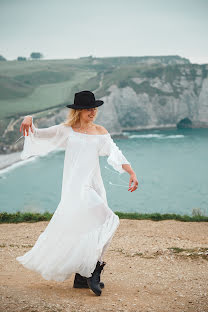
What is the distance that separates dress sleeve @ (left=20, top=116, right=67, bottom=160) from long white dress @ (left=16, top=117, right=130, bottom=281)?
135 mm

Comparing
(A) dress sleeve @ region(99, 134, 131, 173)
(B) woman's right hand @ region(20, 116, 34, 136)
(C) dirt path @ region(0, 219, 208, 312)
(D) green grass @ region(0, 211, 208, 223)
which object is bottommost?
(D) green grass @ region(0, 211, 208, 223)

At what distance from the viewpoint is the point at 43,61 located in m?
154

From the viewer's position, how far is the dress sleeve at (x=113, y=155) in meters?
5.19

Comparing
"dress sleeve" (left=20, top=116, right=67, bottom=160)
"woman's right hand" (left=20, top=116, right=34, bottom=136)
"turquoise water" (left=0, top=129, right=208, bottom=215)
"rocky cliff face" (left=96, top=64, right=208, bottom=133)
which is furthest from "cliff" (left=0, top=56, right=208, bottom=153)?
"woman's right hand" (left=20, top=116, right=34, bottom=136)

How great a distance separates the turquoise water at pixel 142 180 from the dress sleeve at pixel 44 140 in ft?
79.6

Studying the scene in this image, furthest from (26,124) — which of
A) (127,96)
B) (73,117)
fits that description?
(127,96)

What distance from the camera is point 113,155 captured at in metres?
5.22

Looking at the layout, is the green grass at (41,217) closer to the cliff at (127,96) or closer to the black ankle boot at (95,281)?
the black ankle boot at (95,281)

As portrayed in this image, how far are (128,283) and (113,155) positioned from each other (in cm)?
234

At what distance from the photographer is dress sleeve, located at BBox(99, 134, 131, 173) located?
5188 millimetres

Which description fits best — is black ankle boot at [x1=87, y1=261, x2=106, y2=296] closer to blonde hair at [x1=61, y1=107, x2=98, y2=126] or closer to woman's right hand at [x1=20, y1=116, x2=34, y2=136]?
blonde hair at [x1=61, y1=107, x2=98, y2=126]

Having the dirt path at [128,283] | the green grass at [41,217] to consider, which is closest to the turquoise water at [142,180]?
the green grass at [41,217]

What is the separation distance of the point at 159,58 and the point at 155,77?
60389mm

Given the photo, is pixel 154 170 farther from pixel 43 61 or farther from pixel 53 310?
pixel 43 61
